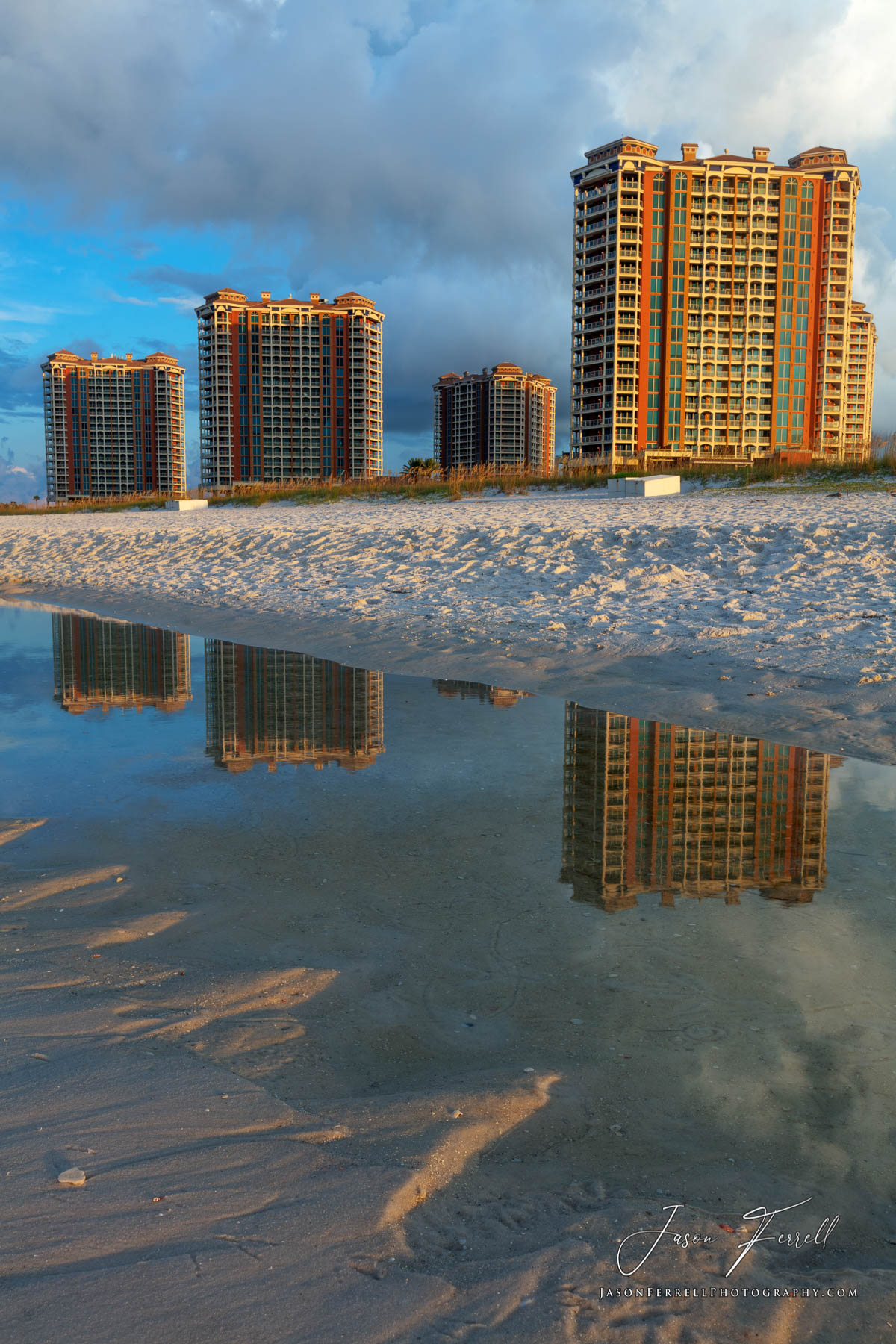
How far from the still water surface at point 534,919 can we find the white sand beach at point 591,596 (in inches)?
51.0

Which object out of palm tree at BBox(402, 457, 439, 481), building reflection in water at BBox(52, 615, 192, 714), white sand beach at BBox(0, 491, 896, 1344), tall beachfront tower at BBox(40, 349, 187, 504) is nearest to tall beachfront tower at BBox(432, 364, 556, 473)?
tall beachfront tower at BBox(40, 349, 187, 504)

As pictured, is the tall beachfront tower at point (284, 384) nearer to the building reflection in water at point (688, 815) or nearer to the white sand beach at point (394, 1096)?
the building reflection in water at point (688, 815)

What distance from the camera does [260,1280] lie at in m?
2.04

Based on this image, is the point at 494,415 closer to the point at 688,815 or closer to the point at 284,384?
the point at 284,384

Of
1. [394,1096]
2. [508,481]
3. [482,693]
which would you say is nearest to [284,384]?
Result: [508,481]

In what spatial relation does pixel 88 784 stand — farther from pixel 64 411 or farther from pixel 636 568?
pixel 64 411

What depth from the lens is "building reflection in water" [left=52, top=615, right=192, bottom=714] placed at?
29.5 ft

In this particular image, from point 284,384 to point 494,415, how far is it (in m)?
44.6

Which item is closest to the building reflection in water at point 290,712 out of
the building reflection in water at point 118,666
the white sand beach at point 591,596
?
the building reflection in water at point 118,666

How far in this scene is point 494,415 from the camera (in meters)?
168

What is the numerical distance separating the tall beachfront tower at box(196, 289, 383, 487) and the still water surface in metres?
135

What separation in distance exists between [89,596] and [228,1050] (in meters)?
16.5

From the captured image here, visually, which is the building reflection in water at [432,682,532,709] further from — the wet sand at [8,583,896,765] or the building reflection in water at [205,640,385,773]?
the building reflection in water at [205,640,385,773]

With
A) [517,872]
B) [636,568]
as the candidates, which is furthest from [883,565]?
[517,872]
